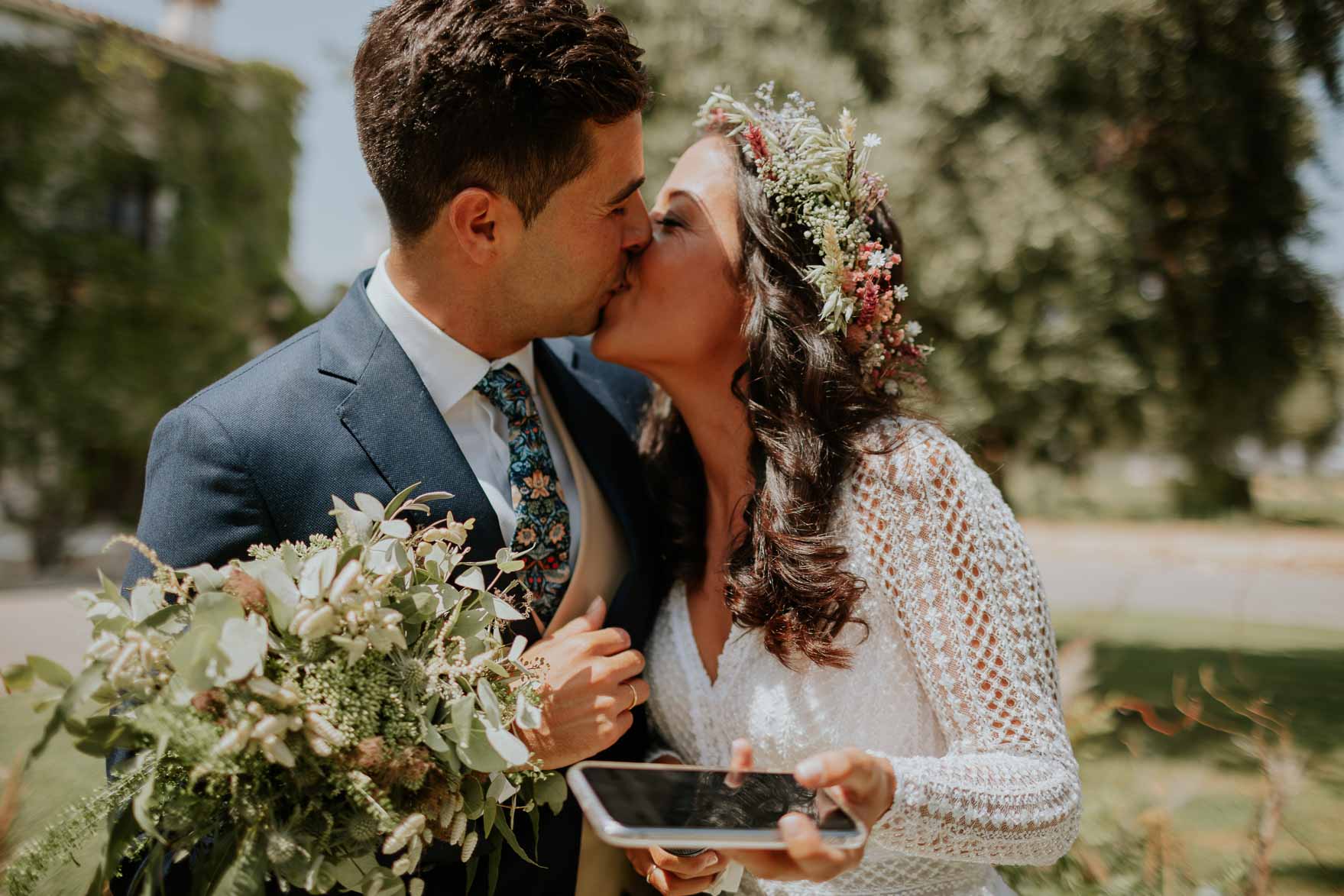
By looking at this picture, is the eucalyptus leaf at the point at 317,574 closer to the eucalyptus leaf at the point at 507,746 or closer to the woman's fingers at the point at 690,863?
the eucalyptus leaf at the point at 507,746

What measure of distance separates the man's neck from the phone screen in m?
1.42

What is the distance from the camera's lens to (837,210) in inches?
105

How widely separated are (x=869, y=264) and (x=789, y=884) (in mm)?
1592

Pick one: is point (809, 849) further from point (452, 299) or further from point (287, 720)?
point (452, 299)

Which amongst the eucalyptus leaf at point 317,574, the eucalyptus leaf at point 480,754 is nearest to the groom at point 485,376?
the eucalyptus leaf at point 480,754

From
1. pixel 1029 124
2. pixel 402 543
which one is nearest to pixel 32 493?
pixel 1029 124

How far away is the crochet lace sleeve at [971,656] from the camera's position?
2043 millimetres

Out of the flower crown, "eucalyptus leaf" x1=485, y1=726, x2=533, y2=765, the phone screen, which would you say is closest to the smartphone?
the phone screen

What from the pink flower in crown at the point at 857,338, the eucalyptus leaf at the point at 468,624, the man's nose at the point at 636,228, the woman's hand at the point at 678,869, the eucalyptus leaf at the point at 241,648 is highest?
the man's nose at the point at 636,228

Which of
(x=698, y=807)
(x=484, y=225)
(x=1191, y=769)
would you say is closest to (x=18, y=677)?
(x=698, y=807)

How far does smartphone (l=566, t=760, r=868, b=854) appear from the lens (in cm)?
157

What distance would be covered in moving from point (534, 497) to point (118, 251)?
15133 millimetres

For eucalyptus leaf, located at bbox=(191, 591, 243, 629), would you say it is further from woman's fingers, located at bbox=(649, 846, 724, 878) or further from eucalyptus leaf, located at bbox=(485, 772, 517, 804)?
woman's fingers, located at bbox=(649, 846, 724, 878)

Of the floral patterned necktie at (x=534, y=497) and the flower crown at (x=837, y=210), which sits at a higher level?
the flower crown at (x=837, y=210)
